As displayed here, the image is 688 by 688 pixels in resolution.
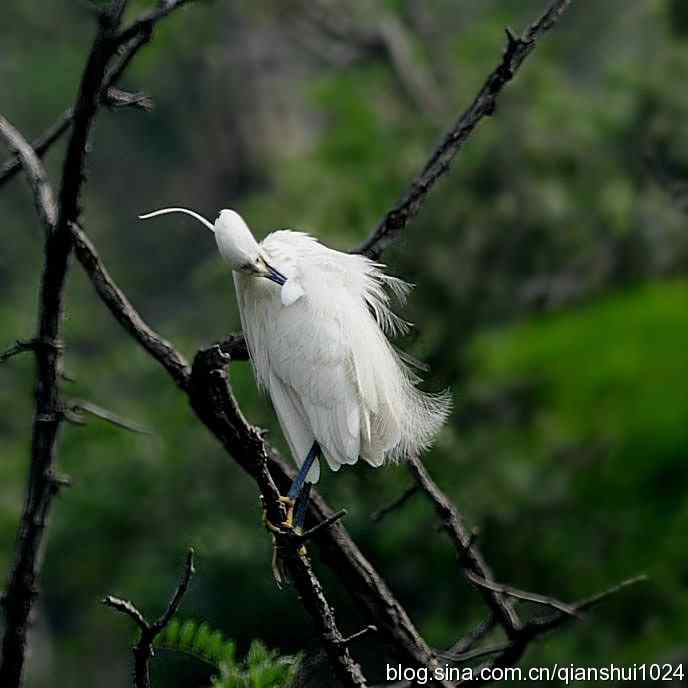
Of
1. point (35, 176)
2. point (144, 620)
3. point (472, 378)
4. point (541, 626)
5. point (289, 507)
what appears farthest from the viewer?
point (472, 378)

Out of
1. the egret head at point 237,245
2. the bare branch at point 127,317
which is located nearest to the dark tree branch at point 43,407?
the bare branch at point 127,317

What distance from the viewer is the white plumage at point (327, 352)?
2.13m

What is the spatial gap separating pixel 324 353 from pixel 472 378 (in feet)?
12.6

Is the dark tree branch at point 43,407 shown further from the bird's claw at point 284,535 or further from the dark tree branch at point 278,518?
the bird's claw at point 284,535

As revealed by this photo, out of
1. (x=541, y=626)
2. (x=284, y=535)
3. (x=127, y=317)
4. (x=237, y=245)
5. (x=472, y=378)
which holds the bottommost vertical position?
(x=541, y=626)

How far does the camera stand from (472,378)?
5.96 m

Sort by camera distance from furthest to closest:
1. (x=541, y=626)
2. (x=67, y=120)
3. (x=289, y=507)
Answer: (x=67, y=120) < (x=289, y=507) < (x=541, y=626)

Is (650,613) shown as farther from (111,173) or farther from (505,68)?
(111,173)

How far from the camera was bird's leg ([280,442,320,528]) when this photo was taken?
6.55 feet

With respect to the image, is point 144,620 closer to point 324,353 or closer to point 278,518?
point 278,518

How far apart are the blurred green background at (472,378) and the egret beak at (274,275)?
5.14 ft

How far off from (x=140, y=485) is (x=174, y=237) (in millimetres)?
4883

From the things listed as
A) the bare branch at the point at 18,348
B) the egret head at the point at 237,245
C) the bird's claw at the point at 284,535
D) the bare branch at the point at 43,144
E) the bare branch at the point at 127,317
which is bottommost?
the bird's claw at the point at 284,535

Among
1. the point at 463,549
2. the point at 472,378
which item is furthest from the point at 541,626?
the point at 472,378
